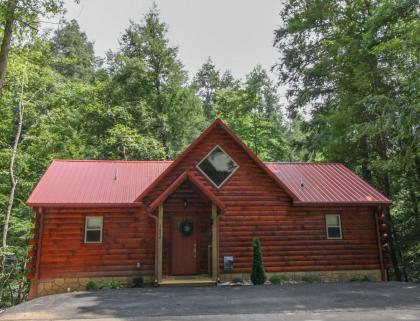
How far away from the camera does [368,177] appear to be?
20078mm

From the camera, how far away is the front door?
43.4ft

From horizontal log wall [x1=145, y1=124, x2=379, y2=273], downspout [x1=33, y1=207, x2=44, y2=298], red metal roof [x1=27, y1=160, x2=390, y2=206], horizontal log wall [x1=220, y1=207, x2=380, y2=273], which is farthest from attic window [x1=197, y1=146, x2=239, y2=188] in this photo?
downspout [x1=33, y1=207, x2=44, y2=298]

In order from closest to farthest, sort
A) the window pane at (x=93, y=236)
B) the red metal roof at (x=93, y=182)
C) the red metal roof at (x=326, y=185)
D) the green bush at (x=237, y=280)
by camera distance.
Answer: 1. the red metal roof at (x=93, y=182)
2. the window pane at (x=93, y=236)
3. the green bush at (x=237, y=280)
4. the red metal roof at (x=326, y=185)

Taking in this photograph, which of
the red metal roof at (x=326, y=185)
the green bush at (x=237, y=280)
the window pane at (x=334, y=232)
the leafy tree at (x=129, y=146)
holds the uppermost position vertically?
the leafy tree at (x=129, y=146)

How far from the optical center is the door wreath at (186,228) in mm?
13461

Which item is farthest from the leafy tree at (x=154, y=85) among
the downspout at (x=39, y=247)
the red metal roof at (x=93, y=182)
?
the downspout at (x=39, y=247)

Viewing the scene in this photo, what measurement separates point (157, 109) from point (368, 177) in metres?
15.5

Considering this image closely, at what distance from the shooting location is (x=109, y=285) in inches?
475

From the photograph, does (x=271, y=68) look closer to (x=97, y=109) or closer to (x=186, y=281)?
(x=97, y=109)

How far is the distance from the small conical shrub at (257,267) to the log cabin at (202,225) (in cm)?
72

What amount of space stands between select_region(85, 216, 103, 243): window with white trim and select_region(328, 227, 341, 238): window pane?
29.5 feet

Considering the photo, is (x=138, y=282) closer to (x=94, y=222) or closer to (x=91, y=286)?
(x=91, y=286)

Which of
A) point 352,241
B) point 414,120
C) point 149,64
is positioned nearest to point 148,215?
point 352,241

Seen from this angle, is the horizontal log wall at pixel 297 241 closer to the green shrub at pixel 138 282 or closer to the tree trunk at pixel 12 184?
the green shrub at pixel 138 282
